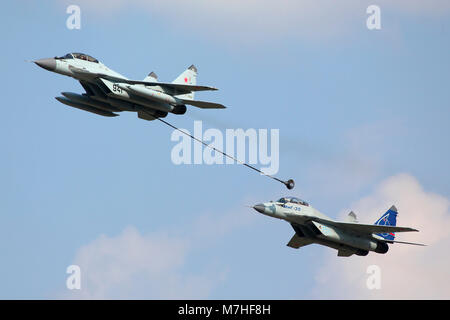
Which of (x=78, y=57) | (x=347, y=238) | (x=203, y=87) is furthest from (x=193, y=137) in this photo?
(x=347, y=238)

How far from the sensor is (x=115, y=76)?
61125mm

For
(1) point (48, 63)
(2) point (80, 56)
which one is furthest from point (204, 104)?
(1) point (48, 63)

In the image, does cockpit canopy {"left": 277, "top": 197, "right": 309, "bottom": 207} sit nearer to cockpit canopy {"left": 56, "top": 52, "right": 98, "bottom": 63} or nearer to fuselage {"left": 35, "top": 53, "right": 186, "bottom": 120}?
fuselage {"left": 35, "top": 53, "right": 186, "bottom": 120}

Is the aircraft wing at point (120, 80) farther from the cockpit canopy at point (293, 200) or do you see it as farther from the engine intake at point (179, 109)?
the cockpit canopy at point (293, 200)

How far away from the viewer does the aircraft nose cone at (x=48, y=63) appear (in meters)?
60.0

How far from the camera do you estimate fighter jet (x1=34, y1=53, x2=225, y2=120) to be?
199ft

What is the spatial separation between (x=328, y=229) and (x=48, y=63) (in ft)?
63.3

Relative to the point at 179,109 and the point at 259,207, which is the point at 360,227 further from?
the point at 179,109

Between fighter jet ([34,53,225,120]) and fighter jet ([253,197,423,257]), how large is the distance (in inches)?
291

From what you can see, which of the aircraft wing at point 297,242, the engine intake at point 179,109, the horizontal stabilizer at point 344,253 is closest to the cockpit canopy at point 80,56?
the engine intake at point 179,109

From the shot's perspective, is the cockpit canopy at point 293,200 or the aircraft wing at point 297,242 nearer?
the cockpit canopy at point 293,200

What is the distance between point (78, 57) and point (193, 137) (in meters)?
7.70
